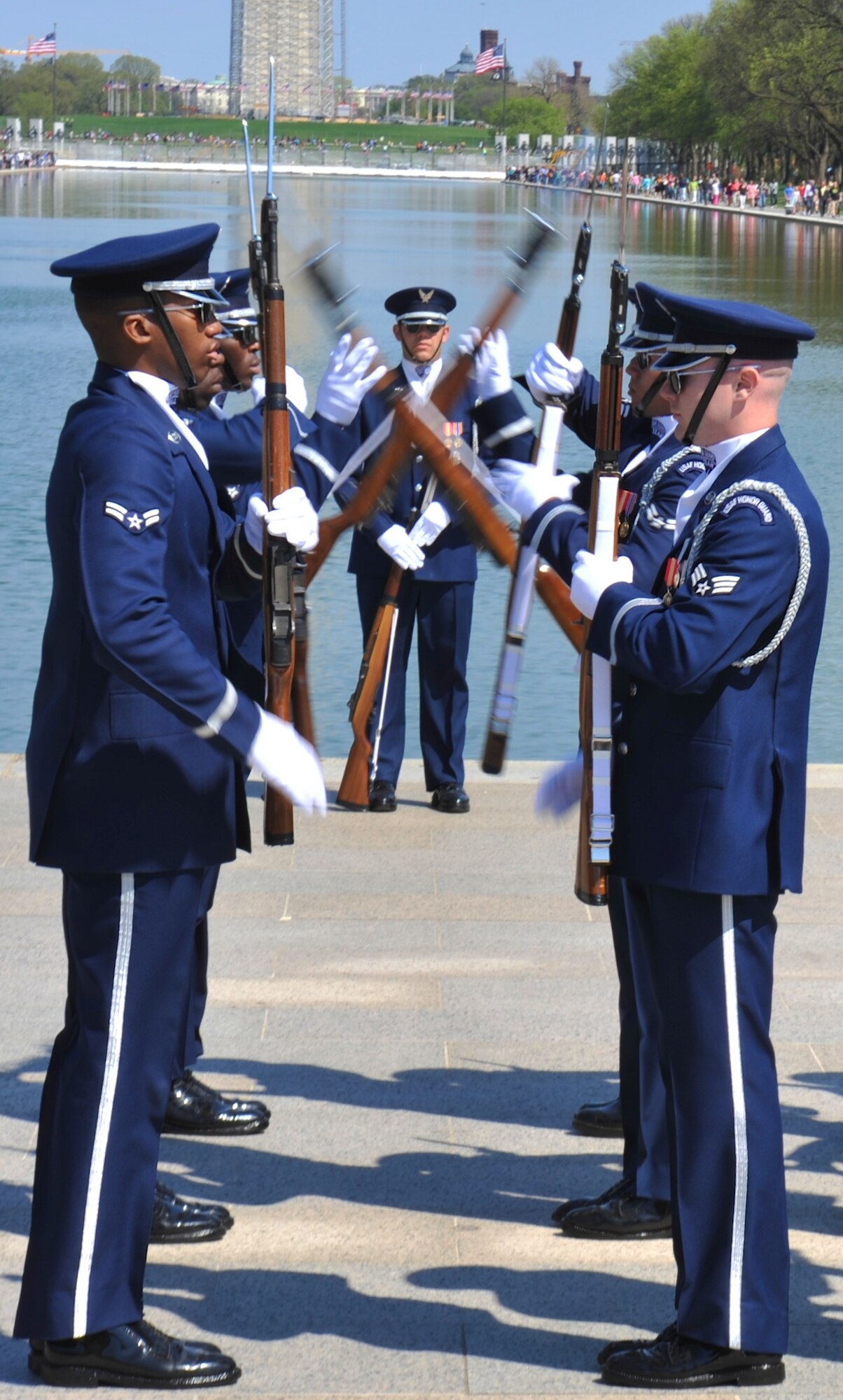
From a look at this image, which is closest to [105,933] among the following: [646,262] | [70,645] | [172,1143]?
[70,645]

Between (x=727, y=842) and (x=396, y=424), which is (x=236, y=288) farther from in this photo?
(x=727, y=842)

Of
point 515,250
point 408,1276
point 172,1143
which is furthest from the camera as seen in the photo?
point 515,250

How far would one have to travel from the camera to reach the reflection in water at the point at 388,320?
235 inches

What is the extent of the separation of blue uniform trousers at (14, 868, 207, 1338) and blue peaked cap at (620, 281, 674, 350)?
6.05 feet

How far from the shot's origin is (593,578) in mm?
3645

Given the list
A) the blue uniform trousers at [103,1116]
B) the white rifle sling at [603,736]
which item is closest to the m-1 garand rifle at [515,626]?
the white rifle sling at [603,736]

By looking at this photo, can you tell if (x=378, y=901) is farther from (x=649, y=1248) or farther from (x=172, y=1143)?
(x=649, y=1248)

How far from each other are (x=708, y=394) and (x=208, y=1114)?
2262 millimetres

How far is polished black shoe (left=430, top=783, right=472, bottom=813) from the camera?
7562 mm

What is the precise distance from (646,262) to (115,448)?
4056 centimetres

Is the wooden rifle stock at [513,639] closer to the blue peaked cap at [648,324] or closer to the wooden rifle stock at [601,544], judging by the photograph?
the blue peaked cap at [648,324]

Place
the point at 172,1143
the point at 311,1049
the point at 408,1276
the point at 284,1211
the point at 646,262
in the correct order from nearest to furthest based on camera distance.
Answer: the point at 408,1276, the point at 284,1211, the point at 172,1143, the point at 311,1049, the point at 646,262

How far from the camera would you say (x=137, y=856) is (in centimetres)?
356

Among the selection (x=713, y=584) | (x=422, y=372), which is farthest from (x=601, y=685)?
(x=422, y=372)
